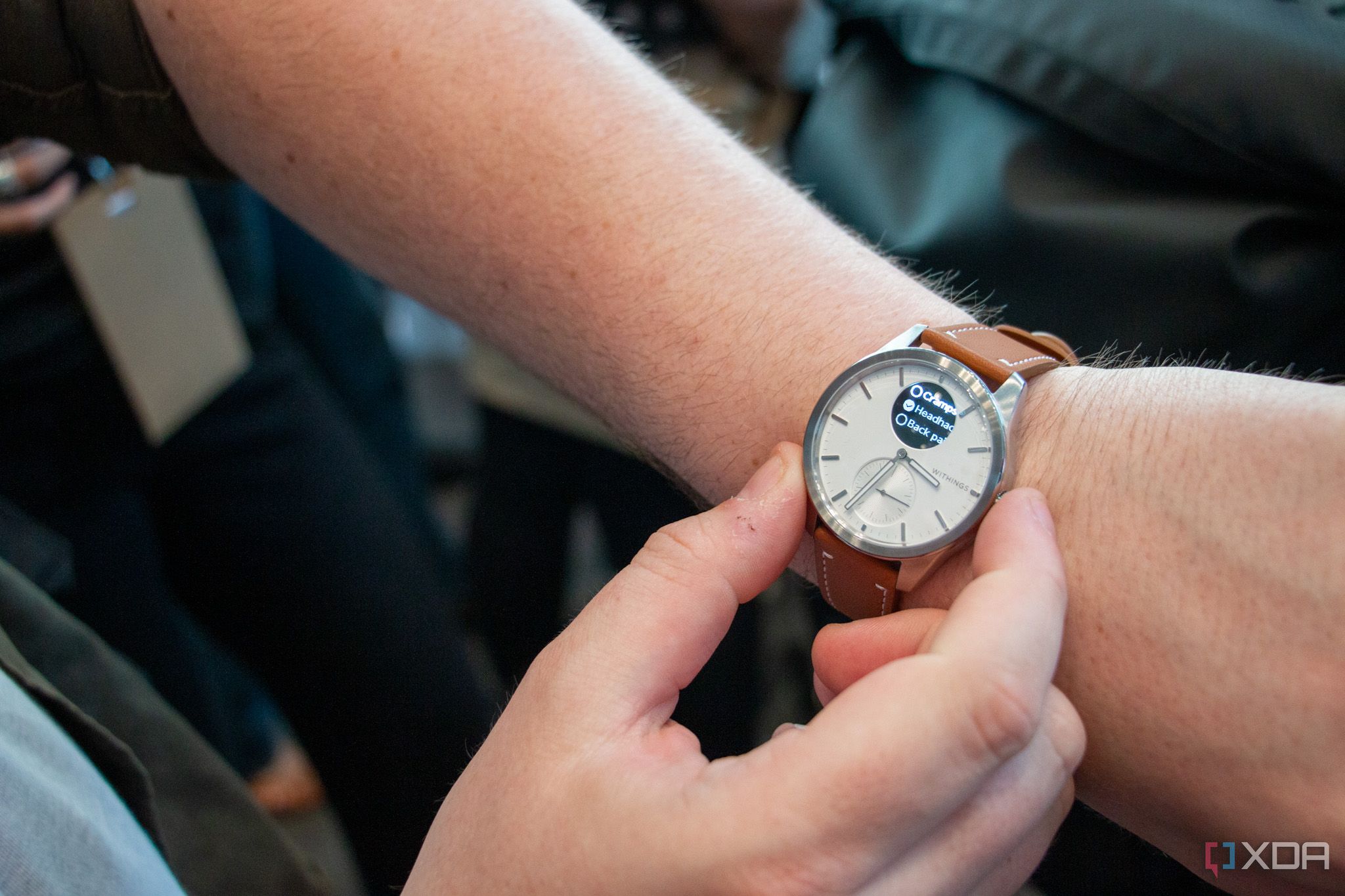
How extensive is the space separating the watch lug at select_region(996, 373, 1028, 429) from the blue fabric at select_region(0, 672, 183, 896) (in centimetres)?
74

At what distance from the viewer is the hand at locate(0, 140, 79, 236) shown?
1.14 m

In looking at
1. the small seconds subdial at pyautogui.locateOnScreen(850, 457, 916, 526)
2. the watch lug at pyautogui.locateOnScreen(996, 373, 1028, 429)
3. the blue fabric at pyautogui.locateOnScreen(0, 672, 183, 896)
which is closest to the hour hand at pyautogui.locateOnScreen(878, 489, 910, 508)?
the small seconds subdial at pyautogui.locateOnScreen(850, 457, 916, 526)

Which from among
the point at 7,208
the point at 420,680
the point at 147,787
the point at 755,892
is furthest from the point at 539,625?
the point at 755,892

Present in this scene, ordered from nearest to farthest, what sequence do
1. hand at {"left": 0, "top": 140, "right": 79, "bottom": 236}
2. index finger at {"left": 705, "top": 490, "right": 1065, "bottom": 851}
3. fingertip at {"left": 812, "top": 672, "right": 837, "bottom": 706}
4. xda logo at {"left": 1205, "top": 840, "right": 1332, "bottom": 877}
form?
index finger at {"left": 705, "top": 490, "right": 1065, "bottom": 851}
xda logo at {"left": 1205, "top": 840, "right": 1332, "bottom": 877}
fingertip at {"left": 812, "top": 672, "right": 837, "bottom": 706}
hand at {"left": 0, "top": 140, "right": 79, "bottom": 236}

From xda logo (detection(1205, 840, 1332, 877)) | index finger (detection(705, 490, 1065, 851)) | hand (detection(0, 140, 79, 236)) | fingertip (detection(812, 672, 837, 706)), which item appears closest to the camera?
index finger (detection(705, 490, 1065, 851))

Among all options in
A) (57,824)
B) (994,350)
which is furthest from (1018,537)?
(57,824)

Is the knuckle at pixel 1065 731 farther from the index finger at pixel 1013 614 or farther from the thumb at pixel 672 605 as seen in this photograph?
the thumb at pixel 672 605

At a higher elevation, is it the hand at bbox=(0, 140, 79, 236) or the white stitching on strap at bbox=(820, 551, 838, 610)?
the hand at bbox=(0, 140, 79, 236)

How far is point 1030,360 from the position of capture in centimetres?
75

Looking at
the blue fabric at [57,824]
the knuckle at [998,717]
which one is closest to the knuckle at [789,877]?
the knuckle at [998,717]

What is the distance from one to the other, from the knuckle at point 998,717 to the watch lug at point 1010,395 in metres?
0.25

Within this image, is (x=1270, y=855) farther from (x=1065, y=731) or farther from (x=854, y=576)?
(x=854, y=576)

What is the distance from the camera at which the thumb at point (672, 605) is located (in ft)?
2.00

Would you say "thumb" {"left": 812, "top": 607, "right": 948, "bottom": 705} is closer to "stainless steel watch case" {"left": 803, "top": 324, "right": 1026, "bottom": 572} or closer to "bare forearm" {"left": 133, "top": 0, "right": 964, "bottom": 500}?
"stainless steel watch case" {"left": 803, "top": 324, "right": 1026, "bottom": 572}
